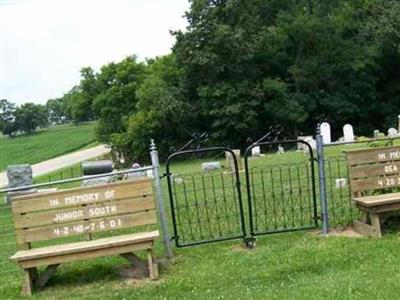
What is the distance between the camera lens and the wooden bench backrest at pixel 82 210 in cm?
652

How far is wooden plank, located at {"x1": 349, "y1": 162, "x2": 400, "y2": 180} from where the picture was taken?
24.3ft

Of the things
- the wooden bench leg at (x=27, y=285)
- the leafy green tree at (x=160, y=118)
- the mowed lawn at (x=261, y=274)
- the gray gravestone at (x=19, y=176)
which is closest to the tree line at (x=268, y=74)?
the leafy green tree at (x=160, y=118)

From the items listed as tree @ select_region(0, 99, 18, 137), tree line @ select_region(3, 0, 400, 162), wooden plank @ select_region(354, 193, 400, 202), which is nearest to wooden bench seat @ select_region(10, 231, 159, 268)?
wooden plank @ select_region(354, 193, 400, 202)

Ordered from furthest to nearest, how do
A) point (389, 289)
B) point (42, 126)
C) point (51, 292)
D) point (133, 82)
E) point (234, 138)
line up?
1. point (42, 126)
2. point (133, 82)
3. point (234, 138)
4. point (51, 292)
5. point (389, 289)

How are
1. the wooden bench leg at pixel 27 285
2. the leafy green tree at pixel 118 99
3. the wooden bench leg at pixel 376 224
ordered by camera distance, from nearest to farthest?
the wooden bench leg at pixel 27 285
the wooden bench leg at pixel 376 224
the leafy green tree at pixel 118 99

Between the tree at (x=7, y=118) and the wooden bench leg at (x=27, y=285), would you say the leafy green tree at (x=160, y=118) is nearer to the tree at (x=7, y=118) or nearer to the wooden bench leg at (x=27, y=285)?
the wooden bench leg at (x=27, y=285)

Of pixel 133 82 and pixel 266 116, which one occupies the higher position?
pixel 133 82

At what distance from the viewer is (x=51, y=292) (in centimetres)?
633

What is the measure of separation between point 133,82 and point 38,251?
108 feet

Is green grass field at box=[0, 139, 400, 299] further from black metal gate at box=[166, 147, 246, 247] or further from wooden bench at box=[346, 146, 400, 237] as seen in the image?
wooden bench at box=[346, 146, 400, 237]

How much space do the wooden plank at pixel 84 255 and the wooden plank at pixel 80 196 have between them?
0.62 meters

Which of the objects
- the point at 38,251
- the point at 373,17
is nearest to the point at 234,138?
the point at 373,17

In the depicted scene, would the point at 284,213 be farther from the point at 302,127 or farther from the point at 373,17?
the point at 373,17

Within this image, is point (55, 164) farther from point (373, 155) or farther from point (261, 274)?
point (261, 274)
